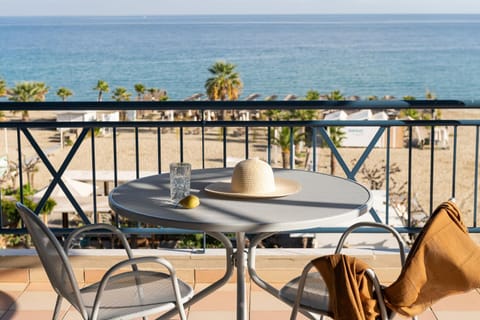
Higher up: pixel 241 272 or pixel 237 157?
pixel 241 272

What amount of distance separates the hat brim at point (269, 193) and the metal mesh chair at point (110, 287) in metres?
0.37

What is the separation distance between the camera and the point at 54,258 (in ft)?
7.55

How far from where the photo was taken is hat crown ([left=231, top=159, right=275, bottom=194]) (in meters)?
2.57

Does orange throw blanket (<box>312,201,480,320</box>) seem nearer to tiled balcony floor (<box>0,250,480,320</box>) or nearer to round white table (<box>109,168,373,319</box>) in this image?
round white table (<box>109,168,373,319</box>)

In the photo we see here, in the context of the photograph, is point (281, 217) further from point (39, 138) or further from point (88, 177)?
point (39, 138)

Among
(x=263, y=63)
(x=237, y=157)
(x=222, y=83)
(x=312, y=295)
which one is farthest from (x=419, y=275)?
(x=263, y=63)

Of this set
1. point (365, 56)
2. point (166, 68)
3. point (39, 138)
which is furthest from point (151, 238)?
point (365, 56)

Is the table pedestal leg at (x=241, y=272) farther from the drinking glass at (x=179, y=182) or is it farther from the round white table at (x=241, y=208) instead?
the drinking glass at (x=179, y=182)

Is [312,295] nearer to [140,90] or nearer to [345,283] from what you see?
[345,283]

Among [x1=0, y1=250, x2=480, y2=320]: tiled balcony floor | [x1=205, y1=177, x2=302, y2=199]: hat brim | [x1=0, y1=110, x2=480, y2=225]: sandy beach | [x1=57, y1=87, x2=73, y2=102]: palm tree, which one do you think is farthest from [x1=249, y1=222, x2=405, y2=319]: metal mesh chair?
[x1=57, y1=87, x2=73, y2=102]: palm tree

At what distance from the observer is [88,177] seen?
16.0 meters

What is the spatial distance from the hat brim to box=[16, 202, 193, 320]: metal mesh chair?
37 centimetres

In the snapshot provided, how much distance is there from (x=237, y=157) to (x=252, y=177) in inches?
856

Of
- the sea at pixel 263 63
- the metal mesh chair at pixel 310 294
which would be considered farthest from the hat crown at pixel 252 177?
the sea at pixel 263 63
